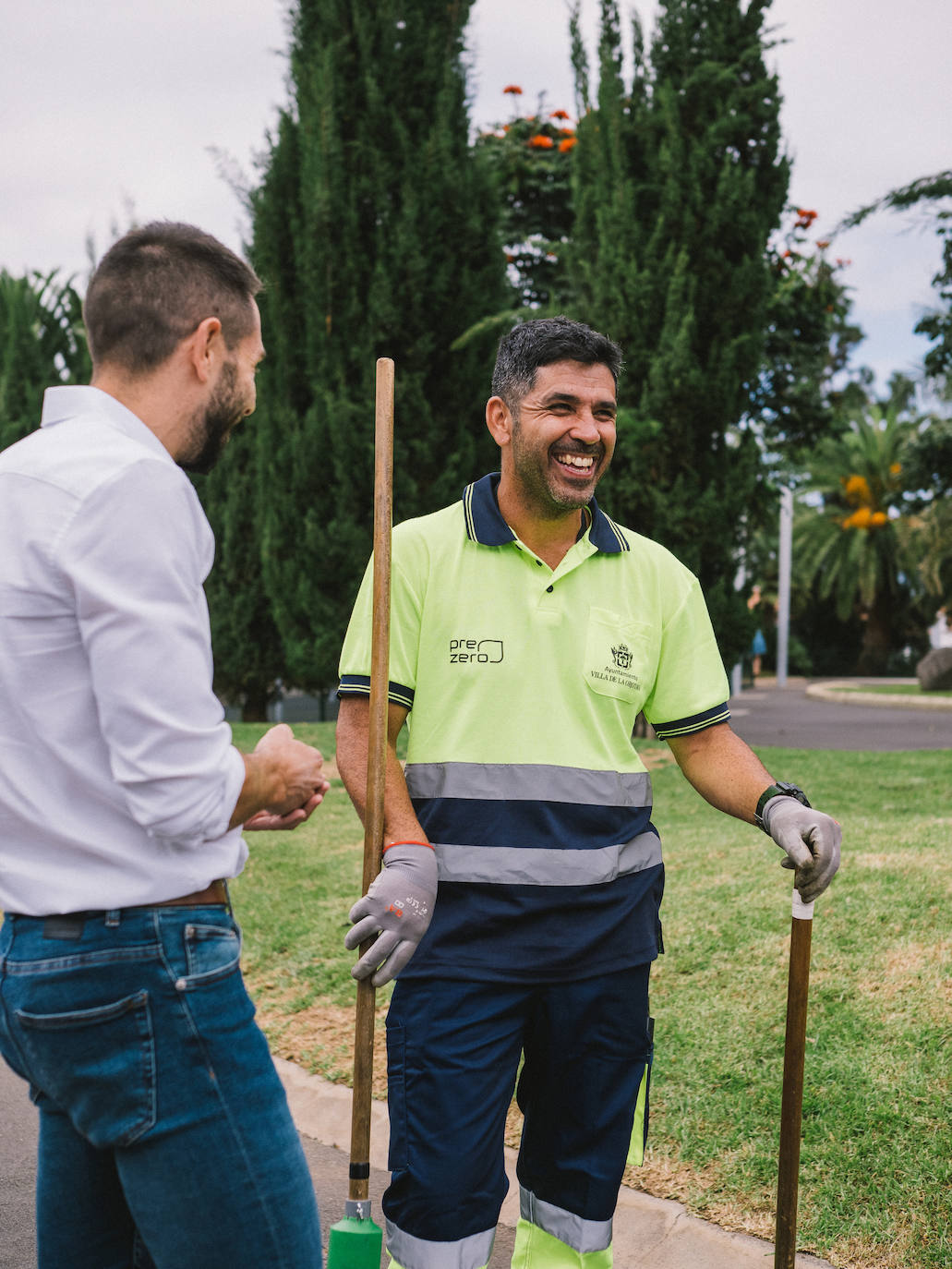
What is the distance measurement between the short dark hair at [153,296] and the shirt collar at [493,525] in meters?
0.97

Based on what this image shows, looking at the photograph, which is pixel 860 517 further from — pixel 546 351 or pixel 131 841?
pixel 131 841

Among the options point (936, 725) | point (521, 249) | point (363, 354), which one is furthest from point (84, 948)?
point (936, 725)

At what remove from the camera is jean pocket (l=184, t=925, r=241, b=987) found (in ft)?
5.26

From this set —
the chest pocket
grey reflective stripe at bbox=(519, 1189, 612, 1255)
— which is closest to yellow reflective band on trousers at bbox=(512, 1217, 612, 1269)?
grey reflective stripe at bbox=(519, 1189, 612, 1255)

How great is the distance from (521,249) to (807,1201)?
11846 mm

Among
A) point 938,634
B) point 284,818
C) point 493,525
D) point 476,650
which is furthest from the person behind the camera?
point 938,634

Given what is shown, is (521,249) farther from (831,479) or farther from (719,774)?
(831,479)

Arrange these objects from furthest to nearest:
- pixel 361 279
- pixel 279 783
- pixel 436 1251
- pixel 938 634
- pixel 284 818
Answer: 1. pixel 938 634
2. pixel 361 279
3. pixel 436 1251
4. pixel 284 818
5. pixel 279 783

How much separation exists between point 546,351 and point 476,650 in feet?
2.30

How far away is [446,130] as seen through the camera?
10.2 metres

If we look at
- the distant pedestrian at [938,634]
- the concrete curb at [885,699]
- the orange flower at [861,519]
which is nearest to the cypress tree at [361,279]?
the concrete curb at [885,699]

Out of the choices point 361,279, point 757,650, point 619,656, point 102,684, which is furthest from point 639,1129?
point 757,650

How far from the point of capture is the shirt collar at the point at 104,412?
1647mm

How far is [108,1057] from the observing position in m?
1.56
